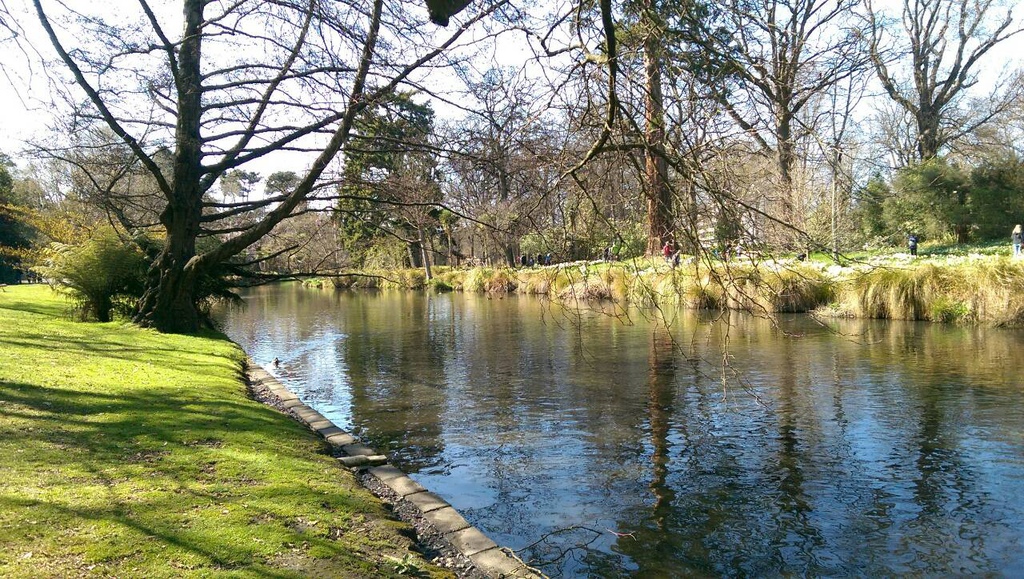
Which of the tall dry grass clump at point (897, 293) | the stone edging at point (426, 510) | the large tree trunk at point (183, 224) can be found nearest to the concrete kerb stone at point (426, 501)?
the stone edging at point (426, 510)

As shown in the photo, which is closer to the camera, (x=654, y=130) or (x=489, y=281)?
(x=654, y=130)

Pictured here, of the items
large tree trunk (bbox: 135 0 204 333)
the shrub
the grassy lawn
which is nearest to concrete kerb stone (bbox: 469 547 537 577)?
the grassy lawn

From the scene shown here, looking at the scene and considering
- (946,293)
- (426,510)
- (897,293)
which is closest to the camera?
(426,510)

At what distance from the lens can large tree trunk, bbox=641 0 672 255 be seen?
438 cm

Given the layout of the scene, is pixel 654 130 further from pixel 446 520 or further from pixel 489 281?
pixel 489 281

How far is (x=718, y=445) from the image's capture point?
26.0 ft

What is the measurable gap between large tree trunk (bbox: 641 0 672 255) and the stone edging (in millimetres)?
2581

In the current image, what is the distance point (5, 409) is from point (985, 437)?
1036cm

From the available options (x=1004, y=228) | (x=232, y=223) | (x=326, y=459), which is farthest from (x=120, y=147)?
(x=1004, y=228)

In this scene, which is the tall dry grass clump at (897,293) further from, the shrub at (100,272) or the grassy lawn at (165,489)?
the shrub at (100,272)

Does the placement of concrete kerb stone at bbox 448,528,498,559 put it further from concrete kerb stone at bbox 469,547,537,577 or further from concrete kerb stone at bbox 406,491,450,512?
concrete kerb stone at bbox 406,491,450,512

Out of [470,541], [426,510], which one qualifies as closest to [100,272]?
[426,510]

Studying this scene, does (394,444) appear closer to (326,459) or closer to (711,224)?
(326,459)

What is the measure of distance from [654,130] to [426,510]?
3487 millimetres
